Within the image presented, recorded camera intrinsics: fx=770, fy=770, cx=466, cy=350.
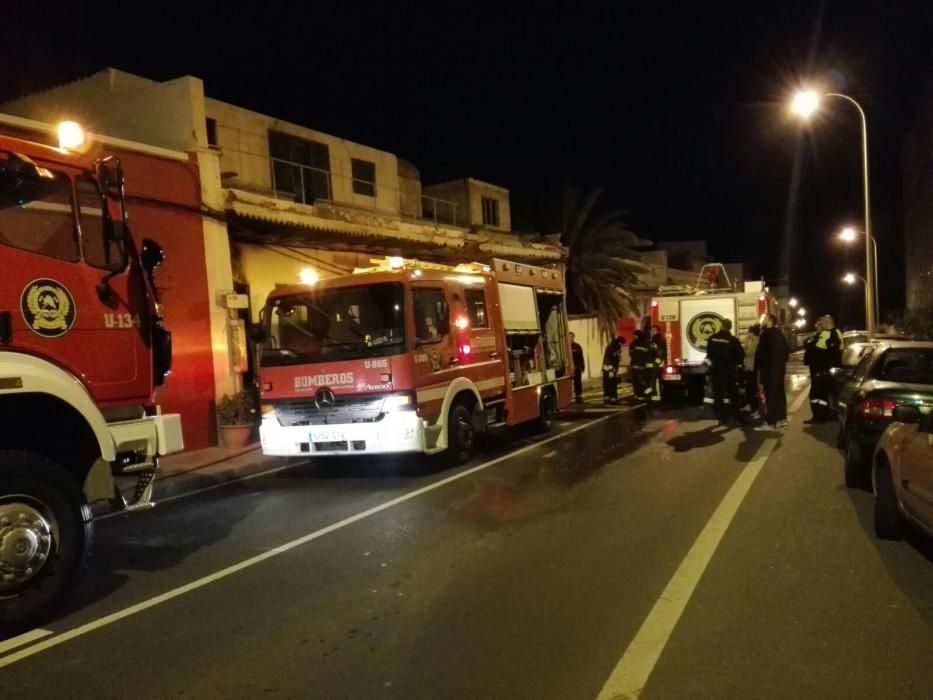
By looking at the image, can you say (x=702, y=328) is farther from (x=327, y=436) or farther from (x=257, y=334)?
(x=257, y=334)

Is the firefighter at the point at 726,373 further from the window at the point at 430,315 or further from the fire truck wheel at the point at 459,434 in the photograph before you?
the window at the point at 430,315

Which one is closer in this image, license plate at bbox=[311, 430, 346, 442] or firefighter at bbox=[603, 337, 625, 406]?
license plate at bbox=[311, 430, 346, 442]

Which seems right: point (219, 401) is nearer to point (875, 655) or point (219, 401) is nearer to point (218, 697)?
point (218, 697)

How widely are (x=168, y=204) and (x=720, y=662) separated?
10.9 meters

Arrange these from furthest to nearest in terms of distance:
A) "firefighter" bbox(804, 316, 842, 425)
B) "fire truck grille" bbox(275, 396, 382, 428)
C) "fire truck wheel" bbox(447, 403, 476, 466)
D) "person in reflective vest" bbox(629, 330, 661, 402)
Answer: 1. "person in reflective vest" bbox(629, 330, 661, 402)
2. "firefighter" bbox(804, 316, 842, 425)
3. "fire truck wheel" bbox(447, 403, 476, 466)
4. "fire truck grille" bbox(275, 396, 382, 428)

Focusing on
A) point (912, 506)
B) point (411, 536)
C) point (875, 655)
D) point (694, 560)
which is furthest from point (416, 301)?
point (875, 655)

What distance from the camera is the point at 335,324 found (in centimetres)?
918

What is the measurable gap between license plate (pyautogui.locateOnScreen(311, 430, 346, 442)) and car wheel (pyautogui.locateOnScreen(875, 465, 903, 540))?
553 centimetres

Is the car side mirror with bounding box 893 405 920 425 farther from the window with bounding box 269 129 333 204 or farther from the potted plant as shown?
the window with bounding box 269 129 333 204

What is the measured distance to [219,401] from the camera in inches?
496

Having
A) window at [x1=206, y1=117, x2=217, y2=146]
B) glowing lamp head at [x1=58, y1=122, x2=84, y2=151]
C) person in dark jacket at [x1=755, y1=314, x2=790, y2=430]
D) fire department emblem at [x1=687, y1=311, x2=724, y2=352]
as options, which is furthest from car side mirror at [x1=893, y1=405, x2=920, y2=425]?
window at [x1=206, y1=117, x2=217, y2=146]

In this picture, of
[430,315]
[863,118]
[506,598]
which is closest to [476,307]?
[430,315]

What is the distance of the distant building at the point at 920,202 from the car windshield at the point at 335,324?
2730 cm

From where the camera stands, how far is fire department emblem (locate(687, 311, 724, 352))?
15820mm
